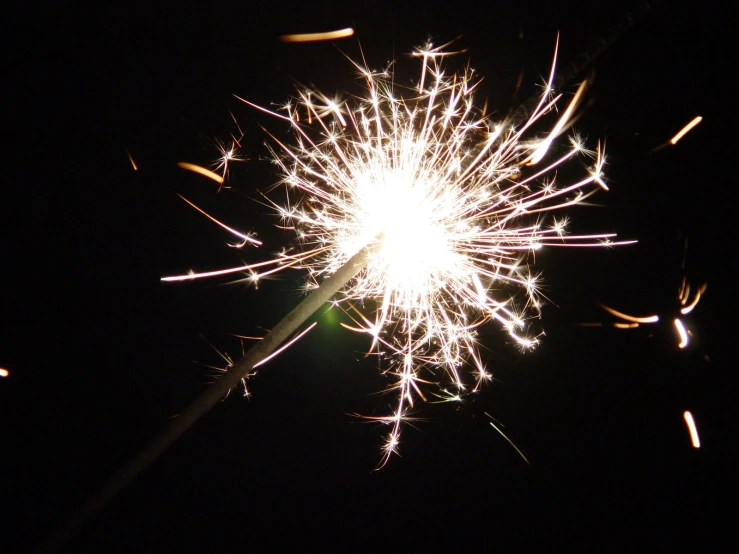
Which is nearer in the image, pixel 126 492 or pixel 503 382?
pixel 126 492

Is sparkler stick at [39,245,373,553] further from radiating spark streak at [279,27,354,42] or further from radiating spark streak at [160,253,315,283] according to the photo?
radiating spark streak at [279,27,354,42]

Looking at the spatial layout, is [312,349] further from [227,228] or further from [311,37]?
[311,37]

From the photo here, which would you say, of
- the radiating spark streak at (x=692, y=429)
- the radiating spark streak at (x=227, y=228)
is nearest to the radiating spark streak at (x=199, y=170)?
the radiating spark streak at (x=227, y=228)

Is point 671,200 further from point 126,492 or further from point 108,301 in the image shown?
point 126,492

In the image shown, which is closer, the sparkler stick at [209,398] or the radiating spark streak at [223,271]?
the sparkler stick at [209,398]

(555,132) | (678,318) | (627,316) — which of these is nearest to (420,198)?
(555,132)

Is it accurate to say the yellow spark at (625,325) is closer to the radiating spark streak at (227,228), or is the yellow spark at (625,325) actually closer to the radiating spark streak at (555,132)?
the radiating spark streak at (555,132)

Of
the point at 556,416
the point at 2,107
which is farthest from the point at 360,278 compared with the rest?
the point at 2,107
